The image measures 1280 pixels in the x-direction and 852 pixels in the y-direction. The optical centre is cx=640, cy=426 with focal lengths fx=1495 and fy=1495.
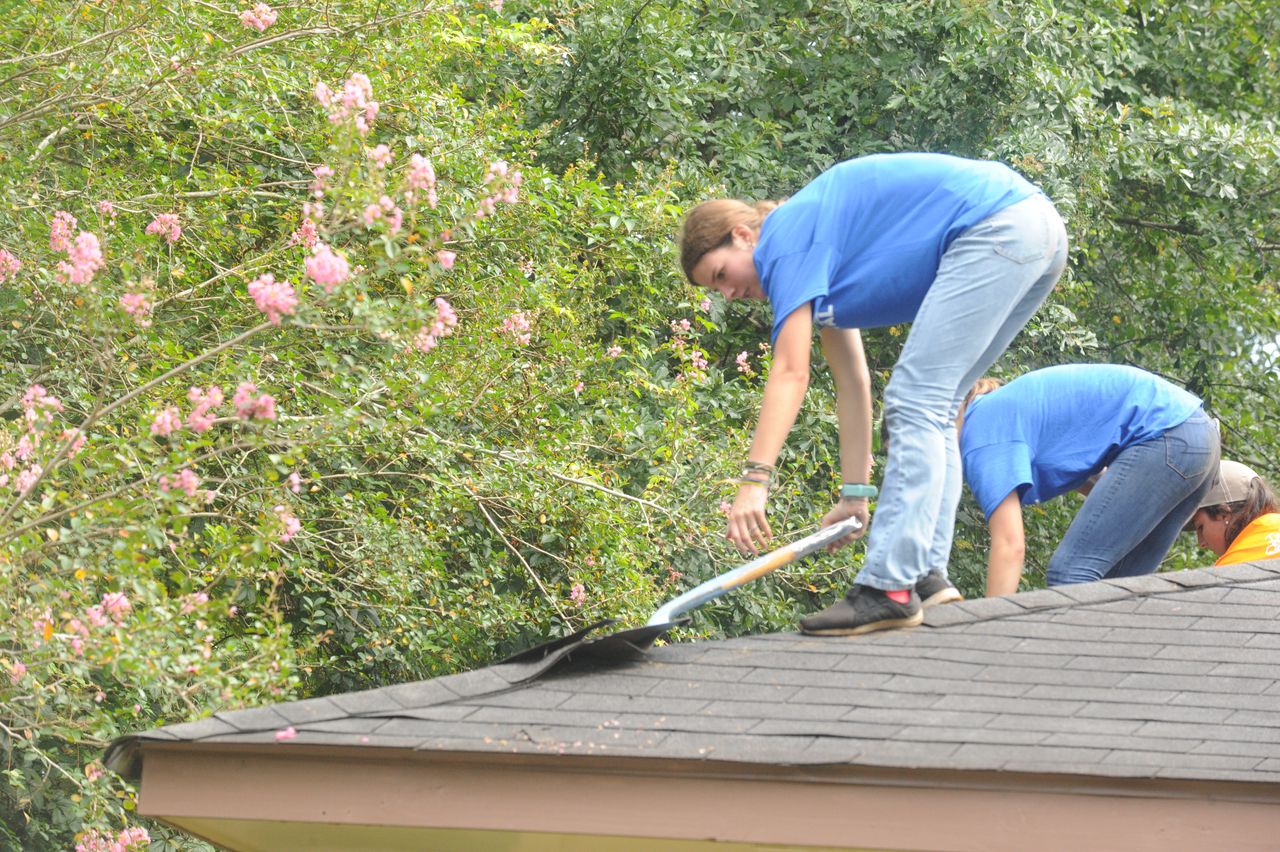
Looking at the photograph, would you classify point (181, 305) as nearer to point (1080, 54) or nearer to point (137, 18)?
point (137, 18)

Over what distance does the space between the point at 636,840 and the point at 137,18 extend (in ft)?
12.2

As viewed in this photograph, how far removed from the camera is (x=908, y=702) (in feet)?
10.9

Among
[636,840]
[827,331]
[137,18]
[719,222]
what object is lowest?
[636,840]

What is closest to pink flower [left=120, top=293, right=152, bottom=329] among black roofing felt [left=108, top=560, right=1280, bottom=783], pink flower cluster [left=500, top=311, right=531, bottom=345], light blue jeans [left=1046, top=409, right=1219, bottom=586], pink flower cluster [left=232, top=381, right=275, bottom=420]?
pink flower cluster [left=232, top=381, right=275, bottom=420]

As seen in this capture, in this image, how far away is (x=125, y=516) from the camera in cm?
344

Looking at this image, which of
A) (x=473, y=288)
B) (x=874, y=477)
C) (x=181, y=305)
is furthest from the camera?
(x=874, y=477)

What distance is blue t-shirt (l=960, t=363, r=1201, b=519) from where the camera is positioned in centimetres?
464

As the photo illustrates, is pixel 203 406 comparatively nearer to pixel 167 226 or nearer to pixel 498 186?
pixel 498 186

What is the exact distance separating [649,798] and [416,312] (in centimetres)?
134

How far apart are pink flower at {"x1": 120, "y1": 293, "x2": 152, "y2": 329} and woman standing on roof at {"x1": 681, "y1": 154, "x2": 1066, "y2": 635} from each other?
137cm

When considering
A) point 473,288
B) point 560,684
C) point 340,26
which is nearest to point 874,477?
point 473,288

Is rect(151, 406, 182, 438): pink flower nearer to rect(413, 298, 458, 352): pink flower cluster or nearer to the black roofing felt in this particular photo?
rect(413, 298, 458, 352): pink flower cluster

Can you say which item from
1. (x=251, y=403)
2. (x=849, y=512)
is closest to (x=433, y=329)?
(x=251, y=403)

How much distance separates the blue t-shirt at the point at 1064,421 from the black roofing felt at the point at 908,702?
678mm
